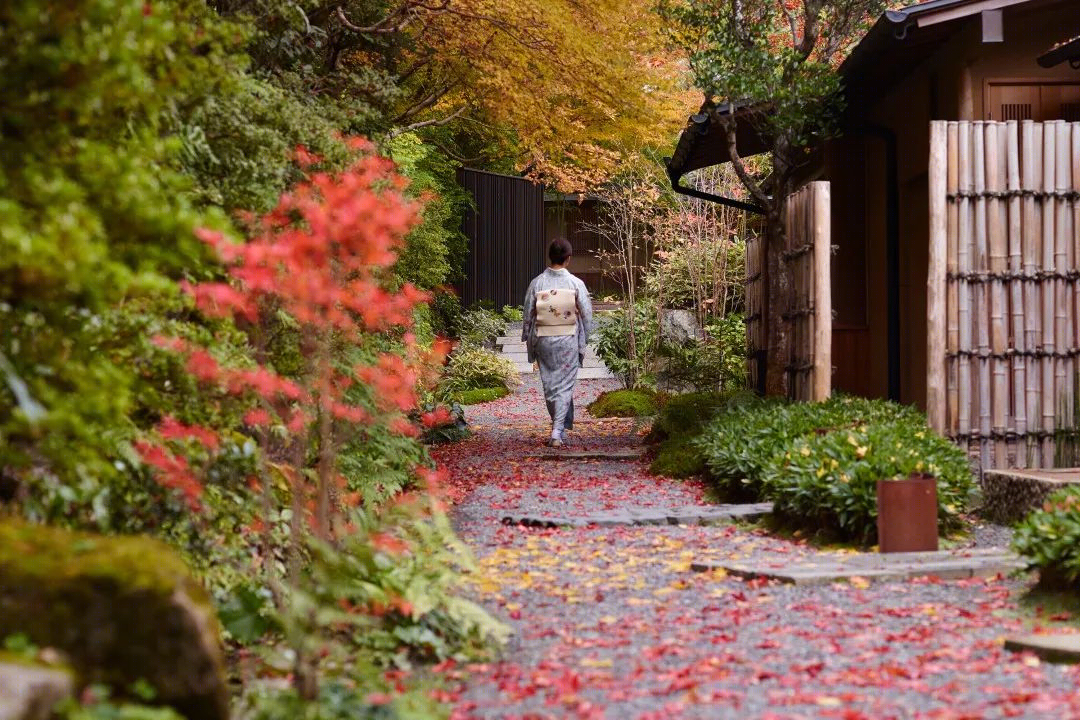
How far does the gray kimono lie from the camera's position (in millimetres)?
12820

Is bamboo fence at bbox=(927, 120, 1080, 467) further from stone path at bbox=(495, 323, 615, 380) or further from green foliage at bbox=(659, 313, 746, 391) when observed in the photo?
stone path at bbox=(495, 323, 615, 380)

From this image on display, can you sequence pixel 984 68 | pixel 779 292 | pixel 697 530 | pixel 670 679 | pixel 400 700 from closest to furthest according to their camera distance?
pixel 400 700
pixel 670 679
pixel 697 530
pixel 984 68
pixel 779 292

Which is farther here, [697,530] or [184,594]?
[697,530]

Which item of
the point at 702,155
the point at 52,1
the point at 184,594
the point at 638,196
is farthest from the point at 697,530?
the point at 638,196

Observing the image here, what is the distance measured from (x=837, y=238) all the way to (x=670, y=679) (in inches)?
390

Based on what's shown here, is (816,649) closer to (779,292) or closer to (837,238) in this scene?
(779,292)

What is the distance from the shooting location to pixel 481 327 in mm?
23203

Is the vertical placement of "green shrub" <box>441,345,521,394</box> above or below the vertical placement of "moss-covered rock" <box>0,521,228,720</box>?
above

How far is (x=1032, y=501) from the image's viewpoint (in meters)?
7.54

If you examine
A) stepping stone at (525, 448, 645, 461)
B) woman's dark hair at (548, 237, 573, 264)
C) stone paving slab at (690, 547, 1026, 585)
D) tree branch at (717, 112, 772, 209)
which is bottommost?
stone paving slab at (690, 547, 1026, 585)

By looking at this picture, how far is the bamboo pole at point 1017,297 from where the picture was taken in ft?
28.7

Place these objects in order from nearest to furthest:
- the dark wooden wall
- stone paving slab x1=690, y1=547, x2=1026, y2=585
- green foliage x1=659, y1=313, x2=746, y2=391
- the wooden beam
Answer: stone paving slab x1=690, y1=547, x2=1026, y2=585, the wooden beam, green foliage x1=659, y1=313, x2=746, y2=391, the dark wooden wall

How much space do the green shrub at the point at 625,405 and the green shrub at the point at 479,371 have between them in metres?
3.59

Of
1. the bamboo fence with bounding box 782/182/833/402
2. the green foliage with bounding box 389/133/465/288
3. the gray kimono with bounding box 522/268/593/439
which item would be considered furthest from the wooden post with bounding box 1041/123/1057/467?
the green foliage with bounding box 389/133/465/288
